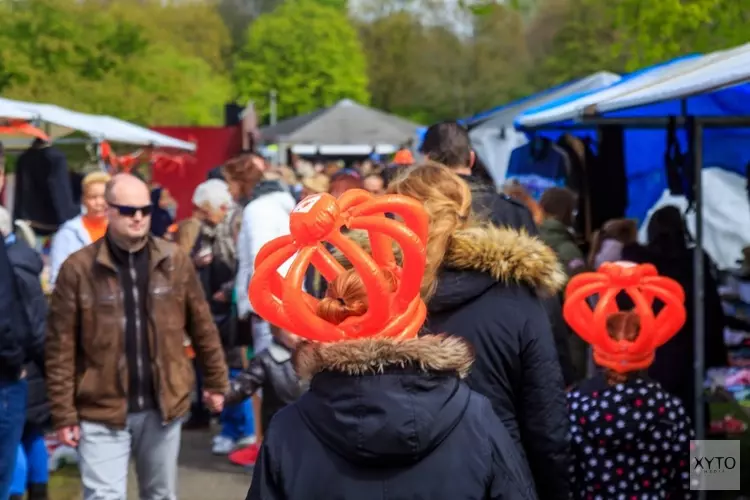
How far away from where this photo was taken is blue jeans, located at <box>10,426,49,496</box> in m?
6.88

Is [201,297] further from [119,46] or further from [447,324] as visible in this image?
[119,46]

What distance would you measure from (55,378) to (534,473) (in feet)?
7.40

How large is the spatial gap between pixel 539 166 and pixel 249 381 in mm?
5561

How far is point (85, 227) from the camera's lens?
25.3ft

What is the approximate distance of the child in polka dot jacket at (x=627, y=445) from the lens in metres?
4.78

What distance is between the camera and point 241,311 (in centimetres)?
772

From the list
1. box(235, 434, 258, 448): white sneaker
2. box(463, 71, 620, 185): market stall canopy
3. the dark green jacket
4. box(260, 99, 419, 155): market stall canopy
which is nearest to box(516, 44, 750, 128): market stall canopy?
the dark green jacket

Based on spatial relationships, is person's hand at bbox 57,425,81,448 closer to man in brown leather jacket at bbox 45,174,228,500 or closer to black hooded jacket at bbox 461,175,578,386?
man in brown leather jacket at bbox 45,174,228,500

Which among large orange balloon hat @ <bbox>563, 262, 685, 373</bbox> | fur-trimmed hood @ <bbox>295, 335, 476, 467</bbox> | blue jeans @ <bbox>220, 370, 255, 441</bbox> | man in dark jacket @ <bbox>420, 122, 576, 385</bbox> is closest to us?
fur-trimmed hood @ <bbox>295, 335, 476, 467</bbox>

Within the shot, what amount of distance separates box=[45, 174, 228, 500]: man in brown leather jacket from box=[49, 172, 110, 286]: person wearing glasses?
2.48m

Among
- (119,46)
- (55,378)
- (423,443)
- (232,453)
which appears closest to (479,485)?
(423,443)

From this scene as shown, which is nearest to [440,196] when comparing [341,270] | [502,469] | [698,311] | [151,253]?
[341,270]

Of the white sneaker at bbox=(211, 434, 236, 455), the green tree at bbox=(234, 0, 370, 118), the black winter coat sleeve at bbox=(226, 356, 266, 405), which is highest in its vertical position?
the green tree at bbox=(234, 0, 370, 118)

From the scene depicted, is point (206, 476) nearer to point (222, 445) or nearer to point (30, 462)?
point (222, 445)
